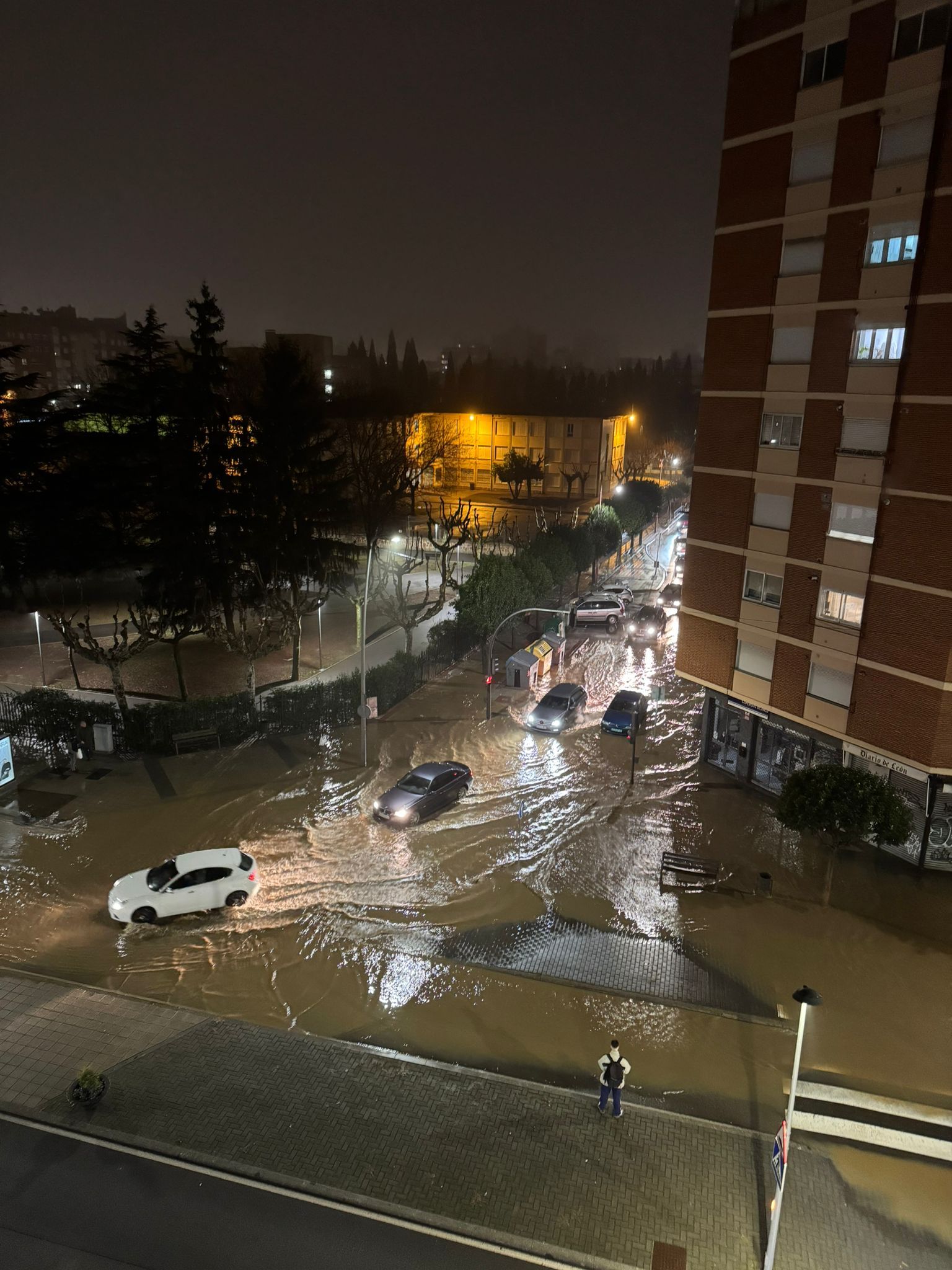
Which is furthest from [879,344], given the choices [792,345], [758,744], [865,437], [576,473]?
[576,473]

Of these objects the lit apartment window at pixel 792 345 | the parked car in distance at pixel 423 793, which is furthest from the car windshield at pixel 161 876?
the lit apartment window at pixel 792 345

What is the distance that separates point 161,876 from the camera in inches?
656

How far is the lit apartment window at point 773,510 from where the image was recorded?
66.7ft

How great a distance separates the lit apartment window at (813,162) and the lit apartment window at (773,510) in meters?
7.55

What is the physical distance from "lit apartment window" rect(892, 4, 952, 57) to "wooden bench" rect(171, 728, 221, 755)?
2478 cm

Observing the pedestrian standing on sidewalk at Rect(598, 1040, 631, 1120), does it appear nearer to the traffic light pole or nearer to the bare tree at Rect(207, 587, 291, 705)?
the traffic light pole

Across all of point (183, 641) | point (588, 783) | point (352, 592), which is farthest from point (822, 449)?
point (183, 641)

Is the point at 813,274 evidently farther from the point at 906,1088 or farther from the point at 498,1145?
the point at 498,1145

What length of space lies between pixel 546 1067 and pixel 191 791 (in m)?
13.3

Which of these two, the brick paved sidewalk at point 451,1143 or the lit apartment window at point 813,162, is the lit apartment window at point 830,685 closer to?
the brick paved sidewalk at point 451,1143

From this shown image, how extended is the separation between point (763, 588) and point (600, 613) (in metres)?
18.2

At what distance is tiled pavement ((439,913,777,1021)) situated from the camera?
47.8ft

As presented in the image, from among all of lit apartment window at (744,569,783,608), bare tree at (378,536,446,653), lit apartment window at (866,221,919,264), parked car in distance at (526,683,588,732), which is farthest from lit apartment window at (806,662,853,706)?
bare tree at (378,536,446,653)

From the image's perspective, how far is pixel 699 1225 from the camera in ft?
32.5
